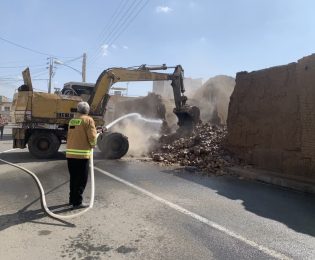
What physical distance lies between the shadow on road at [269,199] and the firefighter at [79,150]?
3.22 m

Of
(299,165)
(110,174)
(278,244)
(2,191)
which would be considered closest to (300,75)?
(299,165)

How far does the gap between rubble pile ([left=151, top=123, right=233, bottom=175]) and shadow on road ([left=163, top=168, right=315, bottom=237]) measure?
1394 mm

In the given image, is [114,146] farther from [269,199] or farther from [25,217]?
[25,217]

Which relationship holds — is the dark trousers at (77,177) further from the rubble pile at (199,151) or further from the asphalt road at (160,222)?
the rubble pile at (199,151)

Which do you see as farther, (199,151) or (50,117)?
(50,117)

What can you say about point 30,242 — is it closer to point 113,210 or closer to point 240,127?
point 113,210

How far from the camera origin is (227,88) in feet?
94.7

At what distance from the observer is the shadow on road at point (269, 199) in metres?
6.88

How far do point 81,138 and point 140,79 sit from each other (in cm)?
1035

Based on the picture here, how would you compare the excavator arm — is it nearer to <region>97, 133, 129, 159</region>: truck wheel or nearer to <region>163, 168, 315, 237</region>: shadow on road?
<region>97, 133, 129, 159</region>: truck wheel

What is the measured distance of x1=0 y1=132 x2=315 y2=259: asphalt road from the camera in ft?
16.8

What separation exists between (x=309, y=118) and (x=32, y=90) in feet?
32.6

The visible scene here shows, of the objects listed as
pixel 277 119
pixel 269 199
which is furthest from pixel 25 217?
pixel 277 119

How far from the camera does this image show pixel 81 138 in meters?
7.02
